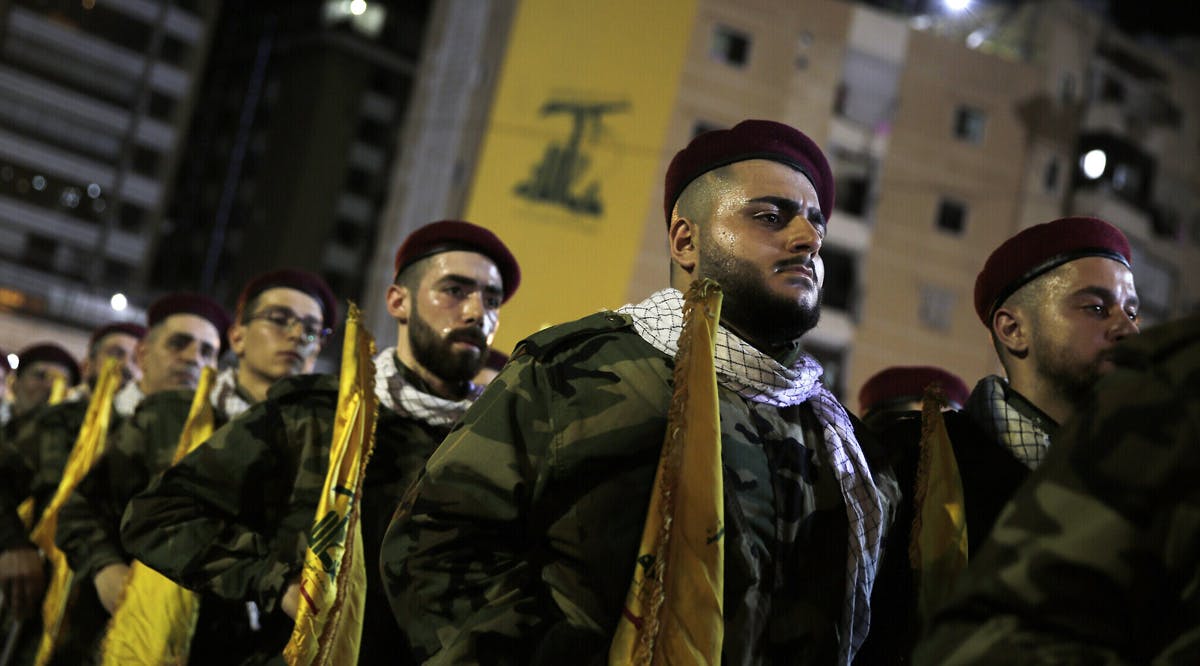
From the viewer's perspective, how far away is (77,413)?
7508 millimetres

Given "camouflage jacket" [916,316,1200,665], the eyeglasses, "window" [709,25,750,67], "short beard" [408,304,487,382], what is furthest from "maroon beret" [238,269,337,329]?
"window" [709,25,750,67]

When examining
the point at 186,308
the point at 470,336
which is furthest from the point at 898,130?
the point at 470,336

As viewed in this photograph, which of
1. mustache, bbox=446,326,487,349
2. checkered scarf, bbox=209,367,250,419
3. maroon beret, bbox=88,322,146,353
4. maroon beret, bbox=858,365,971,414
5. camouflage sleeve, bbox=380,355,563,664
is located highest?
maroon beret, bbox=858,365,971,414

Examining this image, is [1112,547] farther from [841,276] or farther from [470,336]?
[841,276]

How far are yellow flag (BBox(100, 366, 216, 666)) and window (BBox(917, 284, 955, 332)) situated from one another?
84.7 feet

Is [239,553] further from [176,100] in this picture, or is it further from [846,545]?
[176,100]

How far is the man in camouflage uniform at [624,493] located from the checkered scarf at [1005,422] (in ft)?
1.98

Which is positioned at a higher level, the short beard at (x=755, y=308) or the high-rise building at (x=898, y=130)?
the high-rise building at (x=898, y=130)

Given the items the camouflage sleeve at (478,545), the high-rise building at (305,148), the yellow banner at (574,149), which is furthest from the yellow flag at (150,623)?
the high-rise building at (305,148)

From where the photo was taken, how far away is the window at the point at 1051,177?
96.0ft

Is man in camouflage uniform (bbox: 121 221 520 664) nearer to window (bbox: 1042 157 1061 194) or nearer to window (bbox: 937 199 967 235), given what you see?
window (bbox: 937 199 967 235)

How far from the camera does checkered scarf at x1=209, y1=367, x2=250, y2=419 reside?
5.40 meters

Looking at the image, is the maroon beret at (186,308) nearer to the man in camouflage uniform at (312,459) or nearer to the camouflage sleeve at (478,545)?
the man in camouflage uniform at (312,459)

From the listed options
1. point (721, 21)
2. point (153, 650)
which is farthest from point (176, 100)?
point (153, 650)
